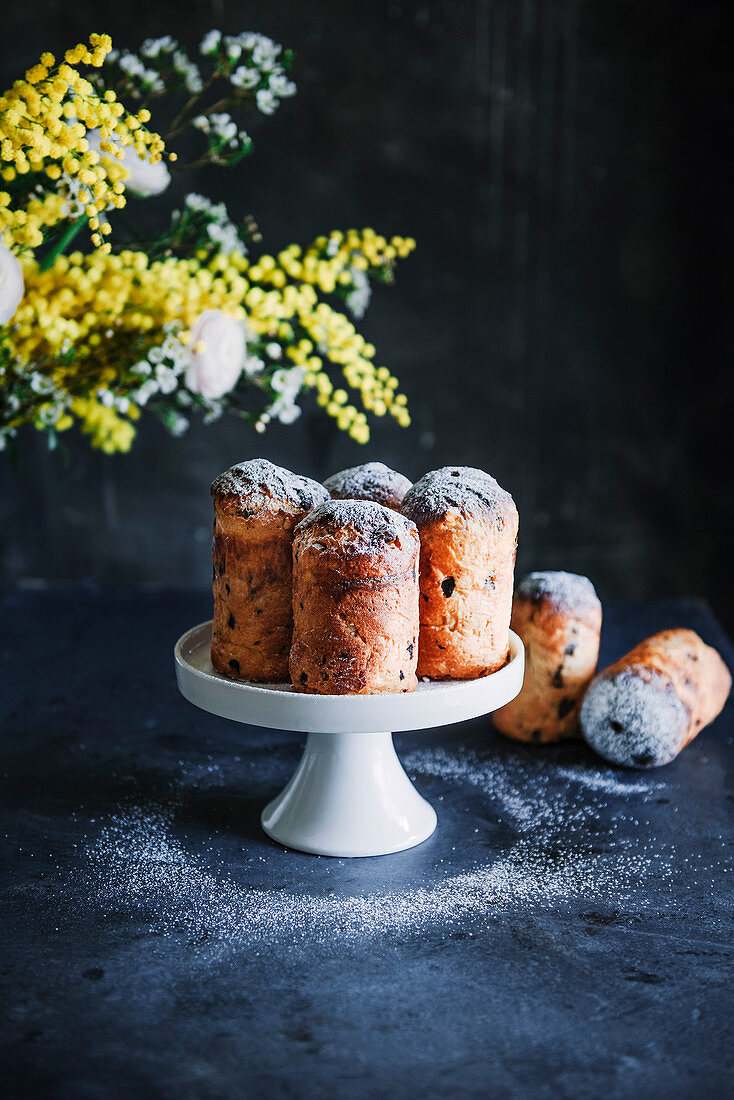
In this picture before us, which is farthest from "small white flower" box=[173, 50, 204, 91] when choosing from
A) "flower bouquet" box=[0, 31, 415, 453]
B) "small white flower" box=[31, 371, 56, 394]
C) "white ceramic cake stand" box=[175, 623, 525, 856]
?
"white ceramic cake stand" box=[175, 623, 525, 856]

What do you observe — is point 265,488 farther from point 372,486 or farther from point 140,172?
point 140,172

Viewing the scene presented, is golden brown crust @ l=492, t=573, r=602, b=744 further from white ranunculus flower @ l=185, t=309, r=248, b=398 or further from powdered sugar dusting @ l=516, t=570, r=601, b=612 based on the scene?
white ranunculus flower @ l=185, t=309, r=248, b=398

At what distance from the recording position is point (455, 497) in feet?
3.47

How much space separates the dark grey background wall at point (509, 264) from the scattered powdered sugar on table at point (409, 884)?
4.50ft

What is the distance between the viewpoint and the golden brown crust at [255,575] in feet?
3.44

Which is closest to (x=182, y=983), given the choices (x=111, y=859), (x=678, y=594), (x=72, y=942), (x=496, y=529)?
(x=72, y=942)

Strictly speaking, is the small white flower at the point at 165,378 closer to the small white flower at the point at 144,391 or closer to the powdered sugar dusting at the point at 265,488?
the small white flower at the point at 144,391

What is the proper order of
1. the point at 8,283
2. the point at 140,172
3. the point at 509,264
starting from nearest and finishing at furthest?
the point at 8,283 → the point at 140,172 → the point at 509,264

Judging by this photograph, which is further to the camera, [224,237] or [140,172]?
[224,237]

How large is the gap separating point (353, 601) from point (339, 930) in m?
0.29

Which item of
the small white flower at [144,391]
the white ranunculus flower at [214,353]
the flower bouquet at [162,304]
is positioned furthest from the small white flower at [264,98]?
the small white flower at [144,391]

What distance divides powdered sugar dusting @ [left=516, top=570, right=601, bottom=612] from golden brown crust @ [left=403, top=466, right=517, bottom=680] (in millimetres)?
244

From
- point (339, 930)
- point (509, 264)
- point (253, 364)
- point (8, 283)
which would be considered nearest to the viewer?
point (339, 930)

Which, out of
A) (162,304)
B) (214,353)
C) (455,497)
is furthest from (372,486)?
(162,304)
